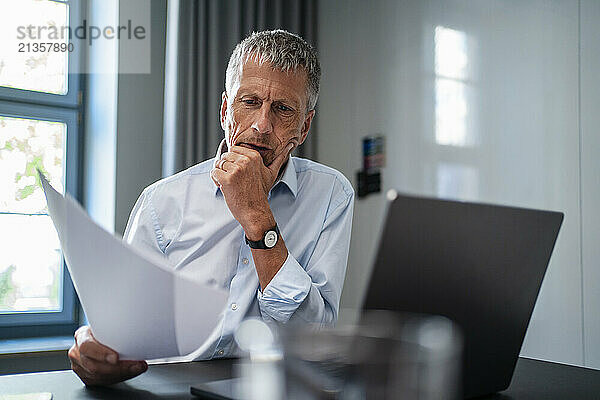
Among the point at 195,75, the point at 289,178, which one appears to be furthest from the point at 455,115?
the point at 289,178

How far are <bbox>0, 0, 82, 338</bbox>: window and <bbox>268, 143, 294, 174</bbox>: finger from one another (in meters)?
1.78

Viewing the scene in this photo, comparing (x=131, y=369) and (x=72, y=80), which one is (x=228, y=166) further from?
(x=72, y=80)

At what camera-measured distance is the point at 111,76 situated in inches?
114

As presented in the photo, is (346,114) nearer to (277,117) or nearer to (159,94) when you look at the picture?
(159,94)

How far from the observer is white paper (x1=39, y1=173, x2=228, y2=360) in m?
0.71

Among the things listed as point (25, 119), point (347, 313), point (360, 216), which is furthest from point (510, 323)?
point (25, 119)

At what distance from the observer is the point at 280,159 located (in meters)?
1.48

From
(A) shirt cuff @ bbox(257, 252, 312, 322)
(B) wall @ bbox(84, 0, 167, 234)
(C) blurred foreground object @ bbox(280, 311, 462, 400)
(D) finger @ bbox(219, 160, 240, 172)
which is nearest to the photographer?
(C) blurred foreground object @ bbox(280, 311, 462, 400)

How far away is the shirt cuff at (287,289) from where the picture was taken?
47.3 inches

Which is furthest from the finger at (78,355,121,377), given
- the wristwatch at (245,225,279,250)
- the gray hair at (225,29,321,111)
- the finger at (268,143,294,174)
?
the gray hair at (225,29,321,111)

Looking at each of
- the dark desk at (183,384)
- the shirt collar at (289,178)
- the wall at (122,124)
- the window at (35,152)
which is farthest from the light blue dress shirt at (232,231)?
the window at (35,152)

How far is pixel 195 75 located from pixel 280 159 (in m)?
1.61

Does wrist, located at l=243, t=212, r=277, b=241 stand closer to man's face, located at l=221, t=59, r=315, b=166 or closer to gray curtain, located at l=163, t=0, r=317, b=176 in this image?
man's face, located at l=221, t=59, r=315, b=166

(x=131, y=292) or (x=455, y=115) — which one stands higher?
(x=455, y=115)
